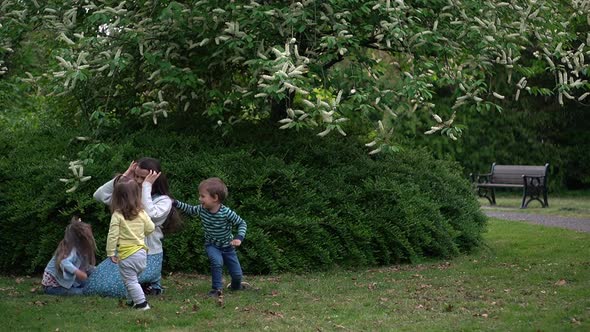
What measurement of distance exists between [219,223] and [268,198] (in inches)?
85.6

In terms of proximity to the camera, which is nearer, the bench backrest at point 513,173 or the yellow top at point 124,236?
the yellow top at point 124,236

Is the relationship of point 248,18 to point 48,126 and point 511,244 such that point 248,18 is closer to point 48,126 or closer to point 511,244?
point 48,126

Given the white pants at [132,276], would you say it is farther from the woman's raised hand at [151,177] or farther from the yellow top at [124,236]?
the woman's raised hand at [151,177]

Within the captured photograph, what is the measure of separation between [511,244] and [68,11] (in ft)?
21.6

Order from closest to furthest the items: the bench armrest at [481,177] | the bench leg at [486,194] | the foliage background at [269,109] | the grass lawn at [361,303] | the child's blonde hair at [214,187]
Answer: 1. the grass lawn at [361,303]
2. the child's blonde hair at [214,187]
3. the foliage background at [269,109]
4. the bench armrest at [481,177]
5. the bench leg at [486,194]

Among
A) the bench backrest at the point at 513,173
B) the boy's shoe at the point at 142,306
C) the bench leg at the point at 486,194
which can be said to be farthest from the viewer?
the bench leg at the point at 486,194

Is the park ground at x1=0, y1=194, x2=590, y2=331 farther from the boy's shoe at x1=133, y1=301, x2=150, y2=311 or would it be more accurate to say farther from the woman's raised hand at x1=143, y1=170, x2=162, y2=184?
the woman's raised hand at x1=143, y1=170, x2=162, y2=184

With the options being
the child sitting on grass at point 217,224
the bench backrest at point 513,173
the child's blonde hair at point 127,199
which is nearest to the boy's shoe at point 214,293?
the child sitting on grass at point 217,224

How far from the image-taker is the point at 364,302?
8625 millimetres

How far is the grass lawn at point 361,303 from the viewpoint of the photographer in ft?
24.9

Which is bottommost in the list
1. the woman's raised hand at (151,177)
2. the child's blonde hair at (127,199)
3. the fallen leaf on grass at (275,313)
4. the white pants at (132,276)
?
the fallen leaf on grass at (275,313)

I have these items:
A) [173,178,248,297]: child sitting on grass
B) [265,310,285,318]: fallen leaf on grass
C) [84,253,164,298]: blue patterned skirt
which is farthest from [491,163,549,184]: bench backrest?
[265,310,285,318]: fallen leaf on grass

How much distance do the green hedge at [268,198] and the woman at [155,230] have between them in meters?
1.23

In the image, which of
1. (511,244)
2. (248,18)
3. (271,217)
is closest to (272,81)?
(248,18)
